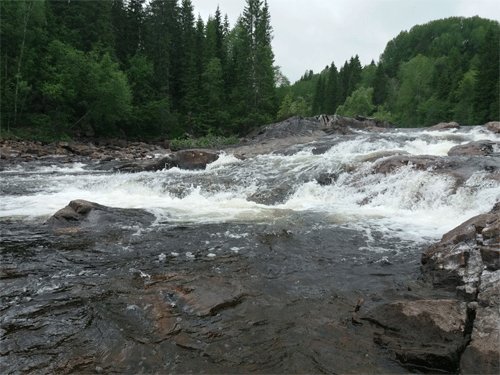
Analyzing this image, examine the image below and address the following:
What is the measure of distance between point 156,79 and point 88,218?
37.7 m

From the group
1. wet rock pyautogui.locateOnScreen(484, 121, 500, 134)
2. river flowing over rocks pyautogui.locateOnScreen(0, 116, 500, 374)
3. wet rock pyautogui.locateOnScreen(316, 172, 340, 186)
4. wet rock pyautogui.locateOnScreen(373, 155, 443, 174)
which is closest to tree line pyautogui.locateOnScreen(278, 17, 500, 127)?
wet rock pyautogui.locateOnScreen(484, 121, 500, 134)

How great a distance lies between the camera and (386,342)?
296 cm

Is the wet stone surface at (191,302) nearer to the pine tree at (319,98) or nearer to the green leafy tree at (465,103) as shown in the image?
the green leafy tree at (465,103)

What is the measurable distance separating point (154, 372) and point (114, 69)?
3526 cm

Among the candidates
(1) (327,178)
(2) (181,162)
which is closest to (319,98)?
(2) (181,162)

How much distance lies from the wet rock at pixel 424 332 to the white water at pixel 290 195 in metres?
3.23

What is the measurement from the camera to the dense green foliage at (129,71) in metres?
27.3

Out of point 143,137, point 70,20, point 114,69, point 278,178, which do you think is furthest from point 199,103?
point 278,178

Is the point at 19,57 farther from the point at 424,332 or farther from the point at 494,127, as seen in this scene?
the point at 494,127

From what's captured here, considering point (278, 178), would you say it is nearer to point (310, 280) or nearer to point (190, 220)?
point (190, 220)

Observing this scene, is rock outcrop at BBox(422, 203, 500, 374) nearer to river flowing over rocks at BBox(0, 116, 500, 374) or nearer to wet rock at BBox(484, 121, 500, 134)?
river flowing over rocks at BBox(0, 116, 500, 374)

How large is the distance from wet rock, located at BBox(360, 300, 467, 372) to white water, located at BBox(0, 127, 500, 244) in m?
3.23

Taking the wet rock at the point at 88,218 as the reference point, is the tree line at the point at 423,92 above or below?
above

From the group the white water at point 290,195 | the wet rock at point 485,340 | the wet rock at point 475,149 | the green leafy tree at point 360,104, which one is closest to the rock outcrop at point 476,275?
the wet rock at point 485,340
